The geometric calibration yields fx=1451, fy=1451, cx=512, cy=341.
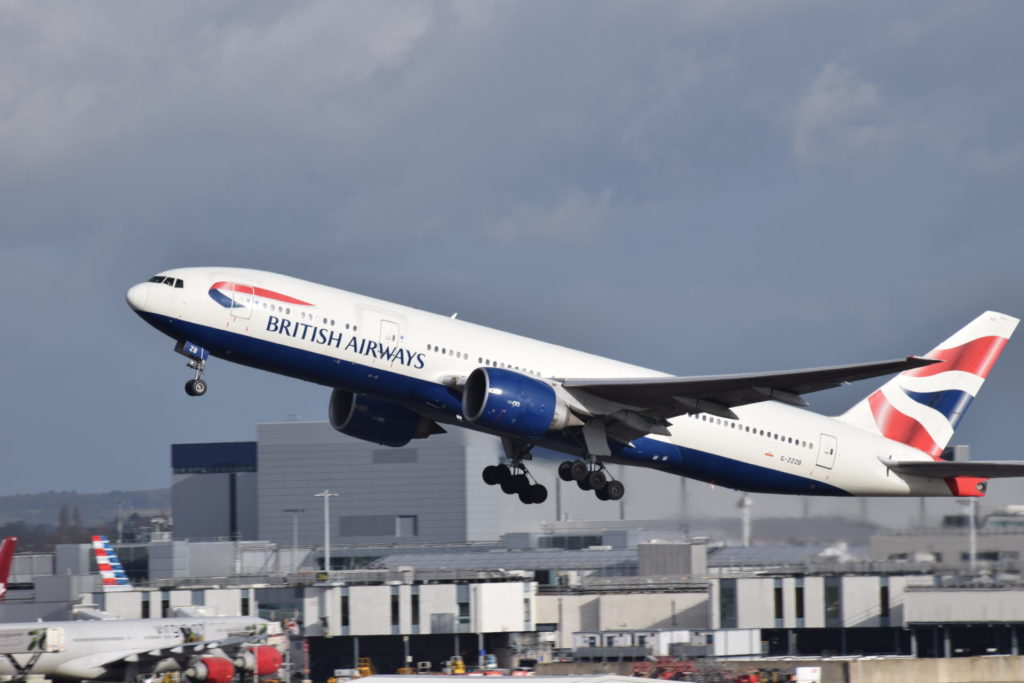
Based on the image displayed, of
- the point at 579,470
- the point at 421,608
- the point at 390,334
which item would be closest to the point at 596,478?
the point at 579,470

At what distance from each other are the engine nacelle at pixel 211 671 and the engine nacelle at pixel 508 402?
17.1 metres

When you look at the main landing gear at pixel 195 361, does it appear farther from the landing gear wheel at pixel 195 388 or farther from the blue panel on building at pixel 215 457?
the blue panel on building at pixel 215 457

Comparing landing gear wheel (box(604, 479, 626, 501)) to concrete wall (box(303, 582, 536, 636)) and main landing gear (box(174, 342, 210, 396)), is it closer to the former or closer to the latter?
main landing gear (box(174, 342, 210, 396))

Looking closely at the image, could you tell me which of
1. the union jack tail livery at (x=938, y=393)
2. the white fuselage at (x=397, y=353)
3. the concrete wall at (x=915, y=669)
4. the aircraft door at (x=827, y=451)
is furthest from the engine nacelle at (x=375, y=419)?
the concrete wall at (x=915, y=669)

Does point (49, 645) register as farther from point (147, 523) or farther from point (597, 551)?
point (147, 523)

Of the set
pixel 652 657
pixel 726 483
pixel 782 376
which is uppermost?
pixel 782 376

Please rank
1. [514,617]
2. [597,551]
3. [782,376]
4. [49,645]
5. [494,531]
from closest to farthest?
[782,376] < [49,645] < [514,617] < [597,551] < [494,531]

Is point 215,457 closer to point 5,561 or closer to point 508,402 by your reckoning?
point 5,561

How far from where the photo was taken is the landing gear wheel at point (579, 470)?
37.0 meters

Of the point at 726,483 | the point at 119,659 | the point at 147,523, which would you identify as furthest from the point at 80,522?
the point at 726,483

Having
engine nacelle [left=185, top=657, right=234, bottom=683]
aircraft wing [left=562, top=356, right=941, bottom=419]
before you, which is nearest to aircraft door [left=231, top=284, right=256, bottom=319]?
aircraft wing [left=562, top=356, right=941, bottom=419]

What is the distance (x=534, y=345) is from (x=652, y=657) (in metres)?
18.9

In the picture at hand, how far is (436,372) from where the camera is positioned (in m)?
35.0

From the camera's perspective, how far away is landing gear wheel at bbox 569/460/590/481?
37.0 meters
